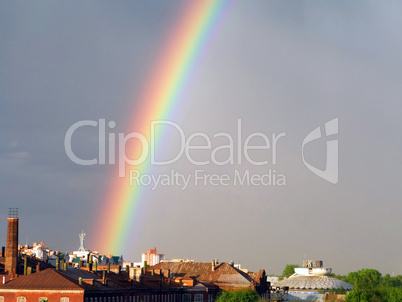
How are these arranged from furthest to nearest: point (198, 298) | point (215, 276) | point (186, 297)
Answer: point (215, 276), point (198, 298), point (186, 297)

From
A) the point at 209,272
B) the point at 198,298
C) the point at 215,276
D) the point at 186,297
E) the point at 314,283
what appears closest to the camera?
the point at 186,297

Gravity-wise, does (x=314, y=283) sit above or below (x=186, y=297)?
below

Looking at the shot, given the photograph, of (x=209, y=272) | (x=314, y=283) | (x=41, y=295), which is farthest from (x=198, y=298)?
(x=314, y=283)

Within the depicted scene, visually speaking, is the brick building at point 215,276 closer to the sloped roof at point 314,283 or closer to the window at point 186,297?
the window at point 186,297

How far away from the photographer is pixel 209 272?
496ft

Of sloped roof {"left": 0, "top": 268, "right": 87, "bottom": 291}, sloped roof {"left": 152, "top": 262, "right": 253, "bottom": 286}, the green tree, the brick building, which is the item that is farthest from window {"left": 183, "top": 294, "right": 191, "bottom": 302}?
sloped roof {"left": 0, "top": 268, "right": 87, "bottom": 291}

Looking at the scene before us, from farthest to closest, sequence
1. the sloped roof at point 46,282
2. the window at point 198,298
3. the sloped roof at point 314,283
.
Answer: the sloped roof at point 314,283
the window at point 198,298
the sloped roof at point 46,282

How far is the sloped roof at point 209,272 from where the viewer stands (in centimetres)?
14638

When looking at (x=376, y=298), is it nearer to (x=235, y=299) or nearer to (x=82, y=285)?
(x=235, y=299)

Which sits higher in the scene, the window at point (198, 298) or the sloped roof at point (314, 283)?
the window at point (198, 298)

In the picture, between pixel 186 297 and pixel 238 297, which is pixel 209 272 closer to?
pixel 186 297

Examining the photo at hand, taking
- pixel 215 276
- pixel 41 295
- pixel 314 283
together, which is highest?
pixel 41 295

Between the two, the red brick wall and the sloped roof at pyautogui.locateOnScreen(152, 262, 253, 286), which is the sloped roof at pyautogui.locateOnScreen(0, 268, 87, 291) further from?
the sloped roof at pyautogui.locateOnScreen(152, 262, 253, 286)

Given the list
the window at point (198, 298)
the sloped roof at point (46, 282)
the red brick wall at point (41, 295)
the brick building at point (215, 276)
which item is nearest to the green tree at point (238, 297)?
the window at point (198, 298)
